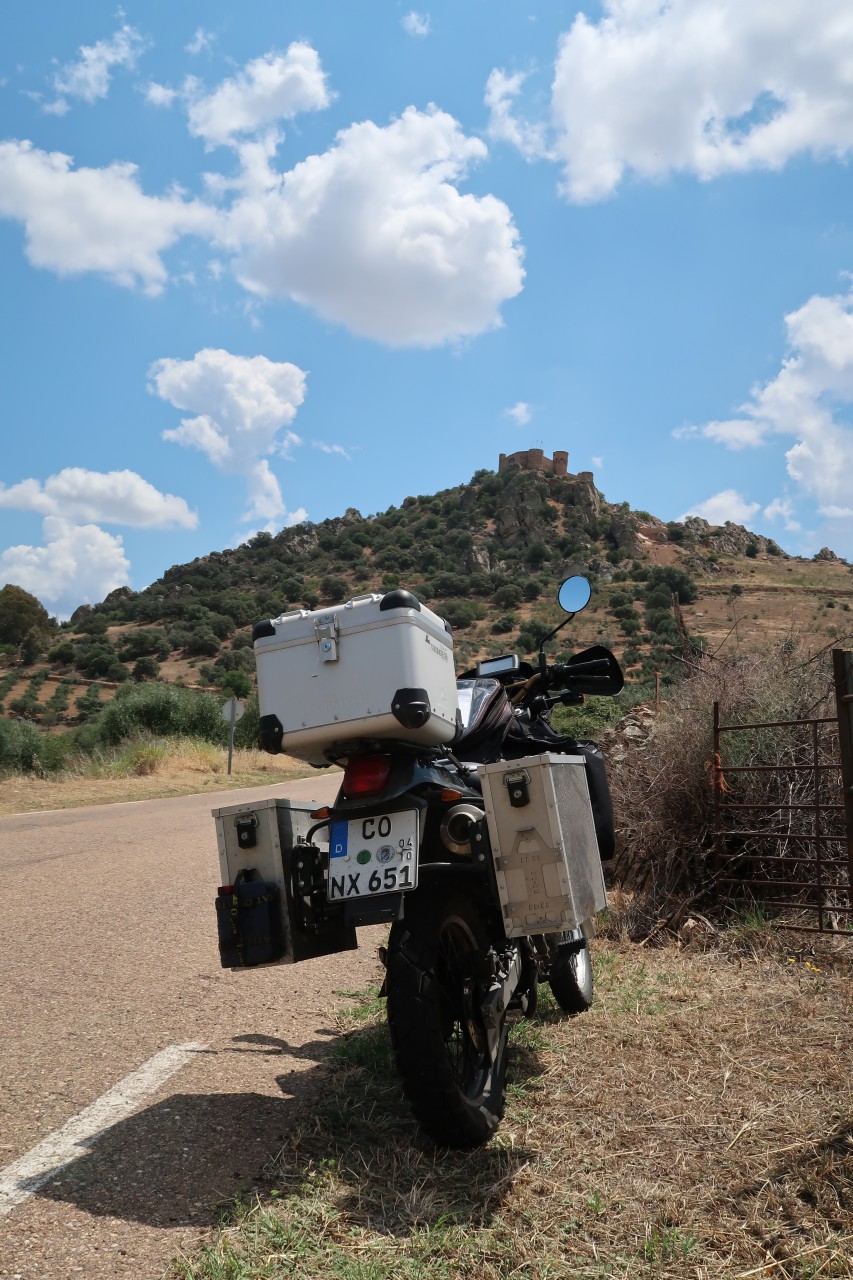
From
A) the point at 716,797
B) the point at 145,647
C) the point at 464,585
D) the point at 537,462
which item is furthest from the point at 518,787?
the point at 537,462

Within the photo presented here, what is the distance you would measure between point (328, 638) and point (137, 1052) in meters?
2.14

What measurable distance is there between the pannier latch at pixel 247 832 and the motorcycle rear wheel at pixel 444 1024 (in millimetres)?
797

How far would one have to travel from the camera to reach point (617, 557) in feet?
219

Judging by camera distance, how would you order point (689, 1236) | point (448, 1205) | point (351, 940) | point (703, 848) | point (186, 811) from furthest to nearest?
point (186, 811), point (703, 848), point (351, 940), point (448, 1205), point (689, 1236)

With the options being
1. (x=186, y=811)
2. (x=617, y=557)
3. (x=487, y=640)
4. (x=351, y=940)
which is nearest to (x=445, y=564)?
(x=617, y=557)

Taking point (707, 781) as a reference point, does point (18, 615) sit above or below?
above

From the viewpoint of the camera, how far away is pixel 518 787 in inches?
133

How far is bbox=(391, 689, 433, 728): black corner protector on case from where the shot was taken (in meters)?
3.35

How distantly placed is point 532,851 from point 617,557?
65.0 meters

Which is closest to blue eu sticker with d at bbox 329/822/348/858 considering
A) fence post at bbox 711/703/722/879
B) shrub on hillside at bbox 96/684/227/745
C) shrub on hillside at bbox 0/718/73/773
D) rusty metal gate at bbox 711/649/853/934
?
rusty metal gate at bbox 711/649/853/934

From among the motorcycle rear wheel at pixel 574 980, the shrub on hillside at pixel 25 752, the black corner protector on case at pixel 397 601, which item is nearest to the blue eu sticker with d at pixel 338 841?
the black corner protector on case at pixel 397 601

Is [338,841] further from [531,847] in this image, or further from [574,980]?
[574,980]

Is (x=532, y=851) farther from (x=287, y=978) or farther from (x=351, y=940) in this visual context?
(x=287, y=978)

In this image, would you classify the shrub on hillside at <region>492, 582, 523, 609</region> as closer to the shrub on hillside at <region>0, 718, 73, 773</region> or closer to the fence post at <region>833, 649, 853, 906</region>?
the shrub on hillside at <region>0, 718, 73, 773</region>
